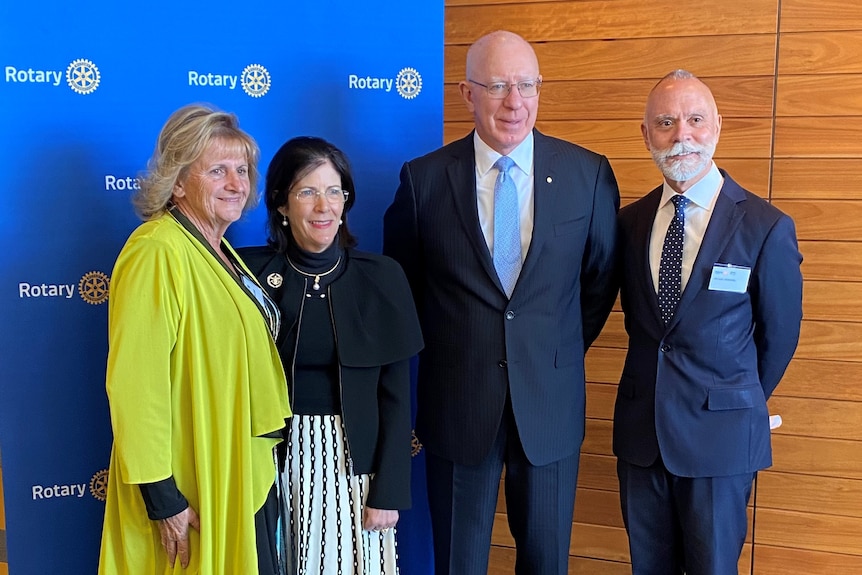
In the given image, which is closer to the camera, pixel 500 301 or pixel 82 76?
pixel 500 301

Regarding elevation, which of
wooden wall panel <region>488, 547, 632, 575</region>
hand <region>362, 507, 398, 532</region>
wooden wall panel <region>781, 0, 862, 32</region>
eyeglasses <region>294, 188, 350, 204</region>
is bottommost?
wooden wall panel <region>488, 547, 632, 575</region>

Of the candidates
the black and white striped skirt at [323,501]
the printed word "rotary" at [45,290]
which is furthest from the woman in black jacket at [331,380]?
the printed word "rotary" at [45,290]

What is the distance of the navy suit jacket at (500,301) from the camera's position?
6.24 feet

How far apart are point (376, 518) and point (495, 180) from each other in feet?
3.15

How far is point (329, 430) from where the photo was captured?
69.5 inches

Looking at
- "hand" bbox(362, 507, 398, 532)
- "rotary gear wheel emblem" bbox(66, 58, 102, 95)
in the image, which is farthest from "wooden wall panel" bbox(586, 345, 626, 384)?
"rotary gear wheel emblem" bbox(66, 58, 102, 95)

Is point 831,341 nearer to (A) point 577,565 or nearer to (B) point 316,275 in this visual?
(A) point 577,565

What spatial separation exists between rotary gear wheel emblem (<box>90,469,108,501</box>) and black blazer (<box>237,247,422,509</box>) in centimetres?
82

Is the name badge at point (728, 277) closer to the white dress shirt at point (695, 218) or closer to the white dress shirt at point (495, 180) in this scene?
the white dress shirt at point (695, 218)

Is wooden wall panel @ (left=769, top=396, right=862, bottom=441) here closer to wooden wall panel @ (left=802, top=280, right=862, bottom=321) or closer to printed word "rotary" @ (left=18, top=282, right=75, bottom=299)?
wooden wall panel @ (left=802, top=280, right=862, bottom=321)

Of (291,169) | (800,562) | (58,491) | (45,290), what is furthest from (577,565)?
(45,290)

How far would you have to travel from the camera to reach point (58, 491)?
2.13 m

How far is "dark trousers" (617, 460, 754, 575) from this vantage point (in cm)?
188

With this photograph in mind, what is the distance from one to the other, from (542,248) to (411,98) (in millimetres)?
873
